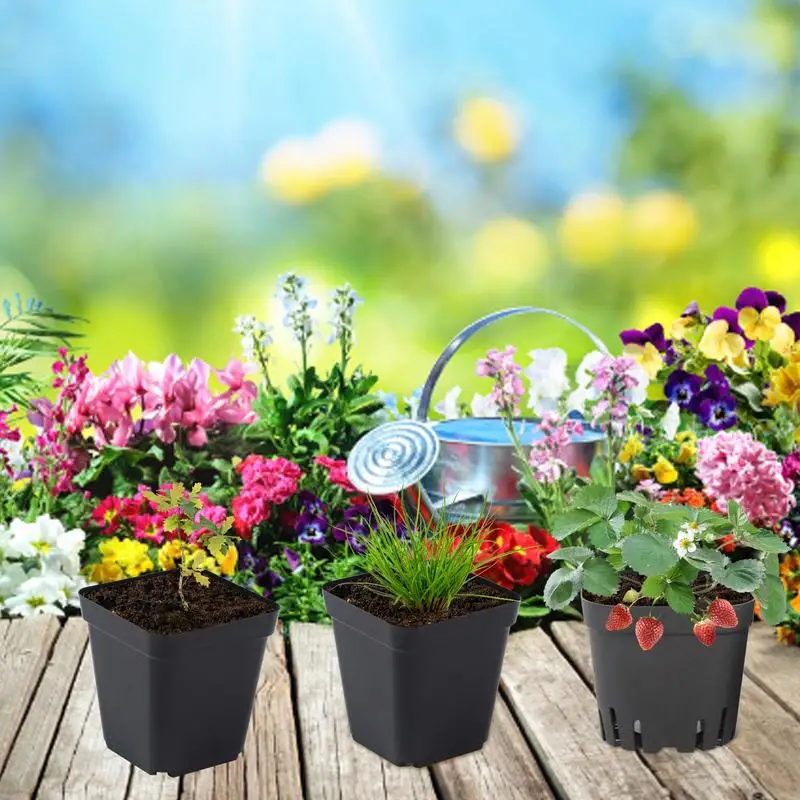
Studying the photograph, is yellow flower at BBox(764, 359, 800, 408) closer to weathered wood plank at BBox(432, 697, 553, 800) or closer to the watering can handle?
the watering can handle

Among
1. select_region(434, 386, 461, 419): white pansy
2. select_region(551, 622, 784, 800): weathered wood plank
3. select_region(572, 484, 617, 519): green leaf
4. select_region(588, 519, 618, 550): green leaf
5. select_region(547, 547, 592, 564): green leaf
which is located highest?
select_region(434, 386, 461, 419): white pansy

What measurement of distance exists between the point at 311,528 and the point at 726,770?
1.20 metres

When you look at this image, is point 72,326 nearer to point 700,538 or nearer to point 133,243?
point 133,243

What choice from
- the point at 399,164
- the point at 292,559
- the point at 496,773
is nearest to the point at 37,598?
the point at 292,559

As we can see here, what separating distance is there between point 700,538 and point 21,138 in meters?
4.26

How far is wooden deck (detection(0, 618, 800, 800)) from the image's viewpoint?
68.2 inches

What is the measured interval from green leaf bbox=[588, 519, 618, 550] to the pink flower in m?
0.69

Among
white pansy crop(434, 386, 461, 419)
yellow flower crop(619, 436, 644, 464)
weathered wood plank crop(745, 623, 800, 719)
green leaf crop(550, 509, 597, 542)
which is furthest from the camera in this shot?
white pansy crop(434, 386, 461, 419)

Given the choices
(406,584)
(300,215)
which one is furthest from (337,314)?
(300,215)

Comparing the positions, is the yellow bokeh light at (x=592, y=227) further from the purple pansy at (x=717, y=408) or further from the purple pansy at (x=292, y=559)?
the purple pansy at (x=292, y=559)

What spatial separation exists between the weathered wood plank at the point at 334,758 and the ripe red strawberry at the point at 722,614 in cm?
50

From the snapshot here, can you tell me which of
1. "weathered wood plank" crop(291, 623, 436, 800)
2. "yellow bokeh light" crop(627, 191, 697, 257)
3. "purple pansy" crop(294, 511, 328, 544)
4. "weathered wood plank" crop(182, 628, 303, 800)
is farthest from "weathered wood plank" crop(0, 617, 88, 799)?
"yellow bokeh light" crop(627, 191, 697, 257)

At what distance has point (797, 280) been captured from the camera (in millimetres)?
5559

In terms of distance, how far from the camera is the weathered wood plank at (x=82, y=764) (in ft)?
5.67
